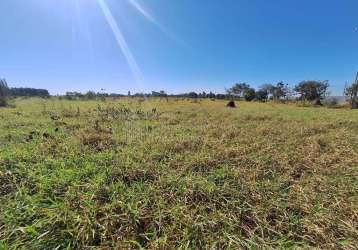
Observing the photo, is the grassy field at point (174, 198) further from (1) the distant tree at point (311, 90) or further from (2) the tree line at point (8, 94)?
(1) the distant tree at point (311, 90)

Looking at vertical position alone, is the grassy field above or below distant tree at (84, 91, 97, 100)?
above

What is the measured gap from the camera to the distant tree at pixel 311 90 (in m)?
45.7

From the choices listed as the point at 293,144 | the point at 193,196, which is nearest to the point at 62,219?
the point at 193,196

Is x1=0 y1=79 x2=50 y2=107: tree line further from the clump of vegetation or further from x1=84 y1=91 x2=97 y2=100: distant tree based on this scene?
the clump of vegetation

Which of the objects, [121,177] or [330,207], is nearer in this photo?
[330,207]

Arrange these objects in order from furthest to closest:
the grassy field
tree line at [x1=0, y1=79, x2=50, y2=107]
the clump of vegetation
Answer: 1. the clump of vegetation
2. tree line at [x1=0, y1=79, x2=50, y2=107]
3. the grassy field

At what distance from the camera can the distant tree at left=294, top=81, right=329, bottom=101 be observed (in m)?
45.7

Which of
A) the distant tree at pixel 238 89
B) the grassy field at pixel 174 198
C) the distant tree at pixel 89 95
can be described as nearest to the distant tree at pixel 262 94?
the distant tree at pixel 238 89

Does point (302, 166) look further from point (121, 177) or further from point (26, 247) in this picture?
point (26, 247)

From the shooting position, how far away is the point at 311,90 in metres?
47.1

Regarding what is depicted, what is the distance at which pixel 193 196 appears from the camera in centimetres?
186

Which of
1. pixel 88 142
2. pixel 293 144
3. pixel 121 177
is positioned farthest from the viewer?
pixel 293 144

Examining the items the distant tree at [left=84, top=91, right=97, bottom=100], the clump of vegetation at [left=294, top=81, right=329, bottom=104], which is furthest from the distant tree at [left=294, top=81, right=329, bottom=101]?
the distant tree at [left=84, top=91, right=97, bottom=100]

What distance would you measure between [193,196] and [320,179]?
132cm
